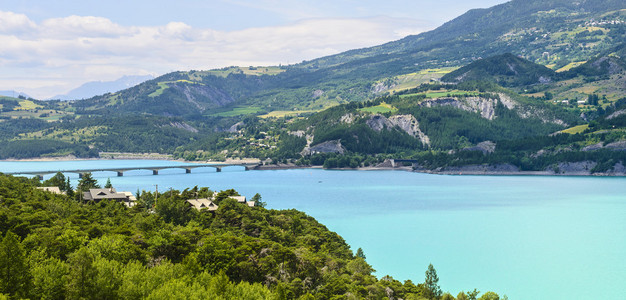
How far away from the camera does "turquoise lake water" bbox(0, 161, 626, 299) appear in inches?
2382

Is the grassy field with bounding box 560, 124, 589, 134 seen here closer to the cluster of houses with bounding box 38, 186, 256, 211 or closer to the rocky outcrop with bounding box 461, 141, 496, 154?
the rocky outcrop with bounding box 461, 141, 496, 154

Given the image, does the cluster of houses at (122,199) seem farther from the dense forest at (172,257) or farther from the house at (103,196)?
the dense forest at (172,257)

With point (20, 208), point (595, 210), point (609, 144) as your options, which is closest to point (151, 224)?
point (20, 208)

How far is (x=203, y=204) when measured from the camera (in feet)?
209

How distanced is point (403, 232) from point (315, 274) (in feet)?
140

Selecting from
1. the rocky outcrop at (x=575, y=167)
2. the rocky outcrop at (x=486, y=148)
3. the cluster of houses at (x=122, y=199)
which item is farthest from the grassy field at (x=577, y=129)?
the cluster of houses at (x=122, y=199)

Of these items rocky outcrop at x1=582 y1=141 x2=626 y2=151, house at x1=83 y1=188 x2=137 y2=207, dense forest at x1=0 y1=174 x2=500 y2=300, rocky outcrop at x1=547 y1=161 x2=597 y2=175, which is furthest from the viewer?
rocky outcrop at x1=547 y1=161 x2=597 y2=175

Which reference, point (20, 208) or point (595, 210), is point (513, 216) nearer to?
point (595, 210)

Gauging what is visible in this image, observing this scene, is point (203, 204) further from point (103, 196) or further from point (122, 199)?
point (103, 196)

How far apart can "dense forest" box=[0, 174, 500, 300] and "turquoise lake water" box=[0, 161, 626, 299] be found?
755cm

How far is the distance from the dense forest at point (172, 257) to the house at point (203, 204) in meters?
0.97

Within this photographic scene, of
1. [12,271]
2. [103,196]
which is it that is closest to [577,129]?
[103,196]

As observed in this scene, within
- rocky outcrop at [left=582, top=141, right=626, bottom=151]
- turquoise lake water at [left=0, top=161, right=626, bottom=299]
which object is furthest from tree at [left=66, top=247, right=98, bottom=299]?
rocky outcrop at [left=582, top=141, right=626, bottom=151]

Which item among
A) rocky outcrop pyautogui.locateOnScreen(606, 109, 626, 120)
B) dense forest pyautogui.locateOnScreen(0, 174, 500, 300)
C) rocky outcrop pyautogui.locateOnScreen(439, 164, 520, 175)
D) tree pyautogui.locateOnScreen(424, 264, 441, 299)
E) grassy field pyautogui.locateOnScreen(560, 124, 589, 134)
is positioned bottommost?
tree pyautogui.locateOnScreen(424, 264, 441, 299)
